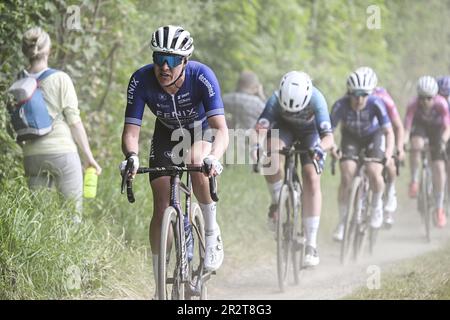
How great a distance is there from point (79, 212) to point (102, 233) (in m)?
0.42

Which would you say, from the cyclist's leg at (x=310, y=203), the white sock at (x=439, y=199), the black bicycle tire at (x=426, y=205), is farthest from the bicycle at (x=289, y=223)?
the white sock at (x=439, y=199)

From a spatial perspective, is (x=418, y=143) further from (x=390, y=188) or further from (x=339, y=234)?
(x=339, y=234)

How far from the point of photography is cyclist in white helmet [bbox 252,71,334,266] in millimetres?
8523

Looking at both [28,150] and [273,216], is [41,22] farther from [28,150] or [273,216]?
[273,216]

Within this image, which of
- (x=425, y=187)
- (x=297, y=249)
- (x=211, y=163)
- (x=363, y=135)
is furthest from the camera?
(x=425, y=187)

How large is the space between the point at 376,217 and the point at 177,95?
5314 mm

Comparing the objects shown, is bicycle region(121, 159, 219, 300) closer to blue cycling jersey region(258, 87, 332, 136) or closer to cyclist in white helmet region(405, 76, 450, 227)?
blue cycling jersey region(258, 87, 332, 136)

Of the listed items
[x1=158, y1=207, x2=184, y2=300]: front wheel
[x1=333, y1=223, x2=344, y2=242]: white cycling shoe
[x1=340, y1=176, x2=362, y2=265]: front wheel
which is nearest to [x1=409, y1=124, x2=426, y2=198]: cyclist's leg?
[x1=340, y1=176, x2=362, y2=265]: front wheel

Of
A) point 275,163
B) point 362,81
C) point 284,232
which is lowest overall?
point 284,232

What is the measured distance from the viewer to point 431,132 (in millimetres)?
12828

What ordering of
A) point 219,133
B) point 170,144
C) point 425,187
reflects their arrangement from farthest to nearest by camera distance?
1. point 425,187
2. point 170,144
3. point 219,133

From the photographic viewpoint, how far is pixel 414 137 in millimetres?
12930

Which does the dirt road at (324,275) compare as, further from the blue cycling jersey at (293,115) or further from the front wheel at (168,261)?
the front wheel at (168,261)

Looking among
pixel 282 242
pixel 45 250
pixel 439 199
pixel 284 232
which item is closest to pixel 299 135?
pixel 284 232
